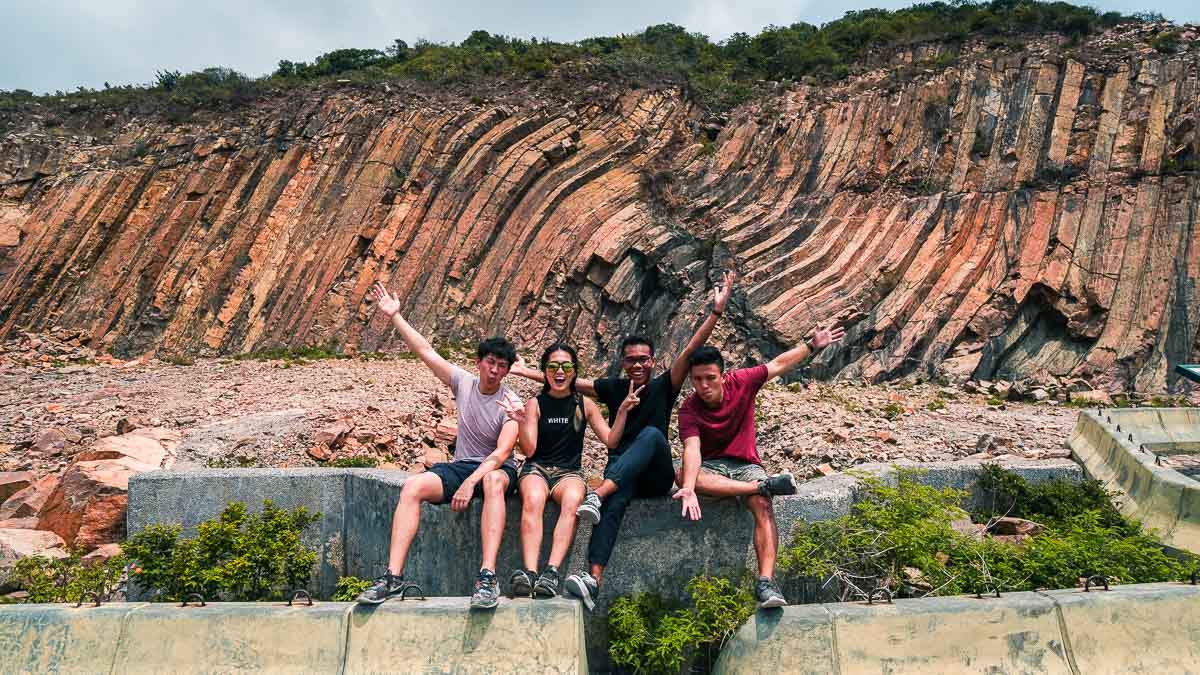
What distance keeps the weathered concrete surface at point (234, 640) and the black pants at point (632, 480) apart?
1040 millimetres

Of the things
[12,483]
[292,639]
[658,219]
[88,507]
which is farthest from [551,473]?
[658,219]

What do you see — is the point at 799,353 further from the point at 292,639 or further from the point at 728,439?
the point at 292,639

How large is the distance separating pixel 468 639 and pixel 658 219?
16939mm

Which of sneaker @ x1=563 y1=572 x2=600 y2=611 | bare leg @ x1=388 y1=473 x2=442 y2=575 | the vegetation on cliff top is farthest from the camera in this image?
the vegetation on cliff top

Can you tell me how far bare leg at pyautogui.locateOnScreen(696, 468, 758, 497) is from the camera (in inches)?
170

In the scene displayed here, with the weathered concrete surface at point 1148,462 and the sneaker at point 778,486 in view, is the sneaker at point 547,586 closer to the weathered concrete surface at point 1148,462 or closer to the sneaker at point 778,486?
the sneaker at point 778,486

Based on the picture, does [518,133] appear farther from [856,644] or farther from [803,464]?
[856,644]

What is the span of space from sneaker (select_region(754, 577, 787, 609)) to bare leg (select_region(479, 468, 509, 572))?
1362mm

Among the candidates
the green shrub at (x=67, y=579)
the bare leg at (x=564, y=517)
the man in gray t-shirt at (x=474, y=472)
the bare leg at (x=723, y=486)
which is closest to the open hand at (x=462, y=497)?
the man in gray t-shirt at (x=474, y=472)

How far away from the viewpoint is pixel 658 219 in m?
19.9

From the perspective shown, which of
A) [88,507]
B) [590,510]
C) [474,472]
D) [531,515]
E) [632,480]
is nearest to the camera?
[590,510]

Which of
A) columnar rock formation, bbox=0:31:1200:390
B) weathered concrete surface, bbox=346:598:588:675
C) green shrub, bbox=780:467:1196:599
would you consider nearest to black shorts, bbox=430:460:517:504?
weathered concrete surface, bbox=346:598:588:675

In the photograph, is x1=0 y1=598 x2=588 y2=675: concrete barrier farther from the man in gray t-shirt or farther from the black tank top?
the black tank top

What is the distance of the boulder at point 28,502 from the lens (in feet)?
24.0
